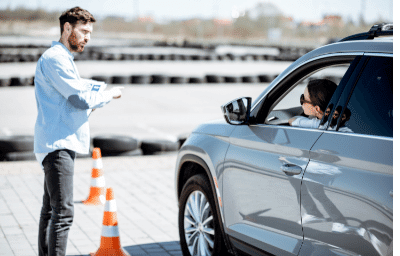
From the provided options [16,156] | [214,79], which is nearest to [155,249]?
[16,156]

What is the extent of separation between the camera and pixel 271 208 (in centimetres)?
359

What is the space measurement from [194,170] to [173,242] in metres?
1.04

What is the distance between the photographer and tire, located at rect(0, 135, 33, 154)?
9.29 meters

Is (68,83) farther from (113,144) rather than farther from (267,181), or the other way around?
(113,144)

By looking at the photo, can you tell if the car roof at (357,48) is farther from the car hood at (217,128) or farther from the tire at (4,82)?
the tire at (4,82)

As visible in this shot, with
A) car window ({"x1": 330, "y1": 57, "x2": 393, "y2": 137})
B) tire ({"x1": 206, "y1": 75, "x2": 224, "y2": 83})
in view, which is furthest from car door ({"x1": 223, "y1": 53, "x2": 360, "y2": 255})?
tire ({"x1": 206, "y1": 75, "x2": 224, "y2": 83})

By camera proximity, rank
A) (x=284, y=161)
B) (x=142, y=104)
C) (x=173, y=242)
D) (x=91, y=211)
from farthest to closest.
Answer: (x=142, y=104) < (x=91, y=211) < (x=173, y=242) < (x=284, y=161)

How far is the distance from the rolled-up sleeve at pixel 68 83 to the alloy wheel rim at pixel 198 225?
48.2 inches

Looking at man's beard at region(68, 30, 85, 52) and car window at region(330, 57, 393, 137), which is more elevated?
man's beard at region(68, 30, 85, 52)

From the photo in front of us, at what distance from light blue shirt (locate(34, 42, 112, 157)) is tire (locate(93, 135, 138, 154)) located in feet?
18.4

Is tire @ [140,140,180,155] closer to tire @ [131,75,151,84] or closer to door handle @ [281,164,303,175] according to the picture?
door handle @ [281,164,303,175]

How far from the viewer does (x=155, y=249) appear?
543cm
